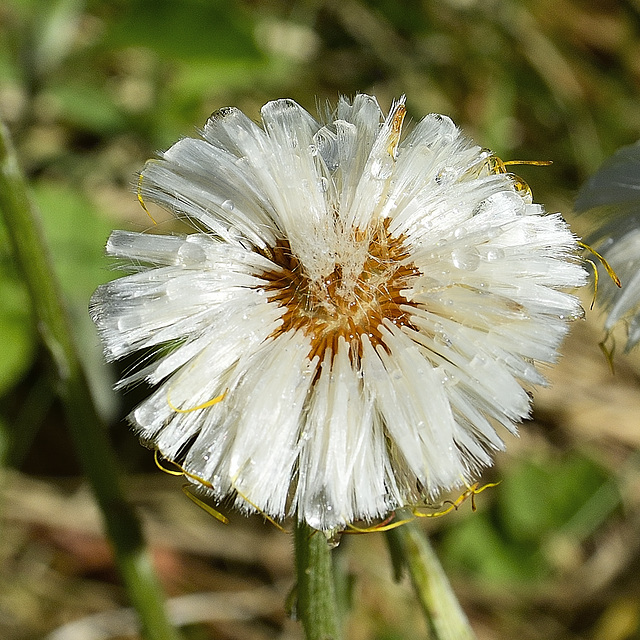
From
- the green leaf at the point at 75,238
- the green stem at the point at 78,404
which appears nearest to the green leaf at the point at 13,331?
the green leaf at the point at 75,238

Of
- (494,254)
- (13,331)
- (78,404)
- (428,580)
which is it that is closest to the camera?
(494,254)

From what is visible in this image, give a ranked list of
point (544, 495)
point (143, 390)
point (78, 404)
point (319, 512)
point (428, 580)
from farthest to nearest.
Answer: point (544, 495), point (143, 390), point (78, 404), point (428, 580), point (319, 512)

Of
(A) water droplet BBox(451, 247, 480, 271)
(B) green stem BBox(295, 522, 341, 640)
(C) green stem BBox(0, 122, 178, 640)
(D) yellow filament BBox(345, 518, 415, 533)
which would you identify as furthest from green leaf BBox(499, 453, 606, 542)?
(A) water droplet BBox(451, 247, 480, 271)

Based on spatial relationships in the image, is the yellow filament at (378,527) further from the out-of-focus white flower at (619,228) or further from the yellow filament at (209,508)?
the out-of-focus white flower at (619,228)

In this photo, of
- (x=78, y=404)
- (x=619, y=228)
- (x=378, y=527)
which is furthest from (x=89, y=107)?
(x=378, y=527)

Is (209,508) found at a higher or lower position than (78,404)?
lower

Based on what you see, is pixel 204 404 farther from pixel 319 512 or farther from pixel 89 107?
pixel 89 107

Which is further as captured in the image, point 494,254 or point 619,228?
point 619,228
